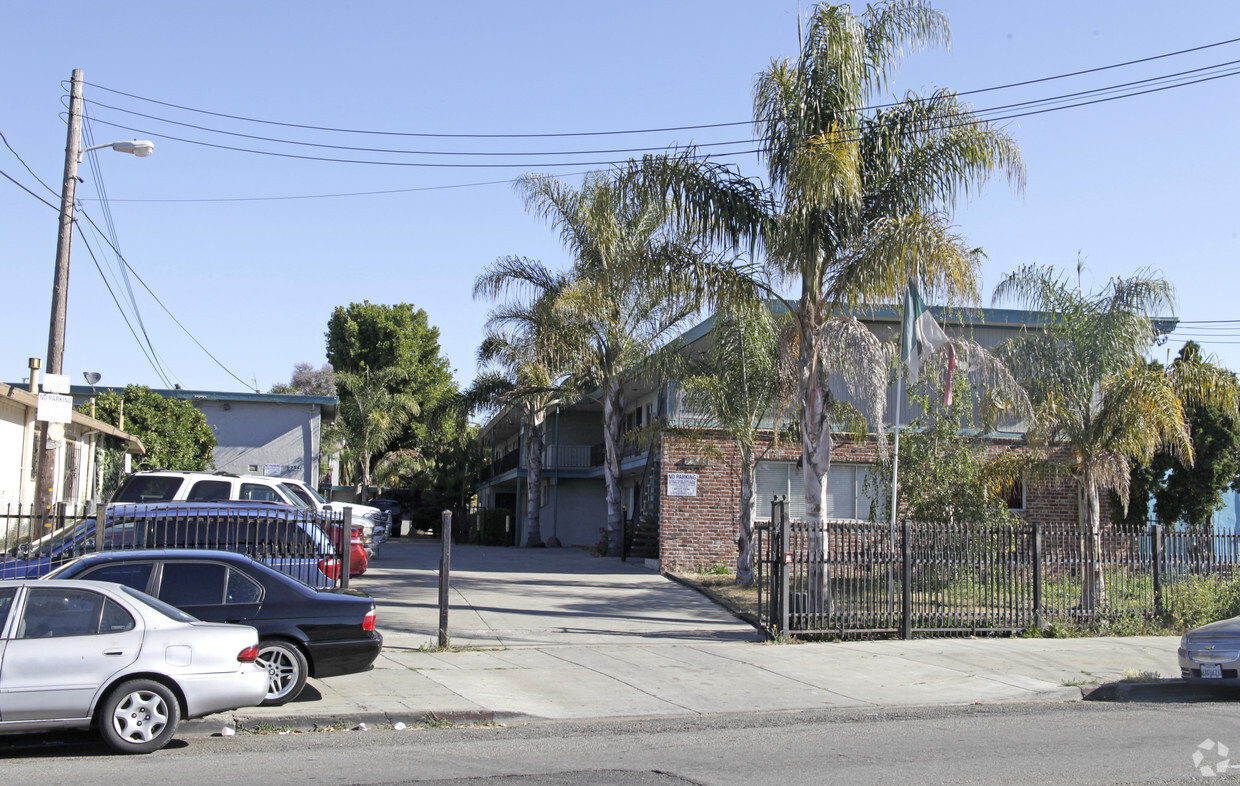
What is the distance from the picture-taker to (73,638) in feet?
25.3

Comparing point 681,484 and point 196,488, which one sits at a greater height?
point 681,484

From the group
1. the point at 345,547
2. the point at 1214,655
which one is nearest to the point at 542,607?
the point at 345,547

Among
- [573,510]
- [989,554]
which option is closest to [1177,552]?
[989,554]

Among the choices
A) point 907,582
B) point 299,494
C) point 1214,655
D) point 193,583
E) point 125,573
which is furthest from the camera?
point 299,494

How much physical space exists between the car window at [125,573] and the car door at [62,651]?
1.53 meters

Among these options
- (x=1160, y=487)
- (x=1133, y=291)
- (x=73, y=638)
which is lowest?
(x=73, y=638)

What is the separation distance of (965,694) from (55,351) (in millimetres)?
12196

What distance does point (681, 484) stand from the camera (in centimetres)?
2294

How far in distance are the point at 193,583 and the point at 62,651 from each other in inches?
78.5

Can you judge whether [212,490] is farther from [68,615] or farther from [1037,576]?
[1037,576]

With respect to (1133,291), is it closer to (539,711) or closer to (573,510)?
(539,711)

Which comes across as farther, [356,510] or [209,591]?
[356,510]

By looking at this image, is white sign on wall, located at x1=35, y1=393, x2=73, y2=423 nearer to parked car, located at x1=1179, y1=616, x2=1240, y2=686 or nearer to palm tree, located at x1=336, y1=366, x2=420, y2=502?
parked car, located at x1=1179, y1=616, x2=1240, y2=686

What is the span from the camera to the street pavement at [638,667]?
10094 millimetres
